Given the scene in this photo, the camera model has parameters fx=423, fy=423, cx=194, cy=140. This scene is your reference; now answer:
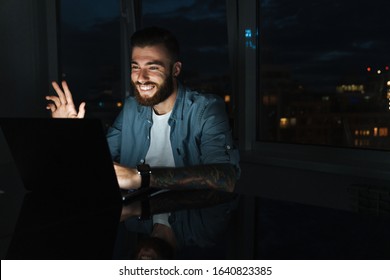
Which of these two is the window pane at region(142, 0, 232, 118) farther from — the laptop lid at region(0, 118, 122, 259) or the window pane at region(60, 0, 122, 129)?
the laptop lid at region(0, 118, 122, 259)

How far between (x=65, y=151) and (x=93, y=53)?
2573 millimetres

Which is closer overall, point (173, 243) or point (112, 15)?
point (173, 243)

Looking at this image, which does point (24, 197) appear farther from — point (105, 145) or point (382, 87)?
point (382, 87)

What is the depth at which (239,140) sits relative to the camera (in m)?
3.07

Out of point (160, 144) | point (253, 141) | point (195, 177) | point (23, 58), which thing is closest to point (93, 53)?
point (23, 58)

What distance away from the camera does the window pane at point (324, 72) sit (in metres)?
2.47

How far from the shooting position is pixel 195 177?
5.16 feet

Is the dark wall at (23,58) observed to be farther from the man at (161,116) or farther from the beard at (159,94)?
the beard at (159,94)

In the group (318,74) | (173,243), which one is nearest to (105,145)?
(173,243)

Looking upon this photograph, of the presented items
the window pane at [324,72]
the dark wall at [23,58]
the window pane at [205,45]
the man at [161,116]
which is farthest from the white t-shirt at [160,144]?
the dark wall at [23,58]

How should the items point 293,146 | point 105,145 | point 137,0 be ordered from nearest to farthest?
point 105,145
point 293,146
point 137,0

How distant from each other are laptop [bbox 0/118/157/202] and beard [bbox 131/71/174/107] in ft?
2.80

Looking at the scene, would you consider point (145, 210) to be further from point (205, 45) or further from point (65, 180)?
point (205, 45)

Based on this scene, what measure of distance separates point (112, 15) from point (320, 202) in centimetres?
227
